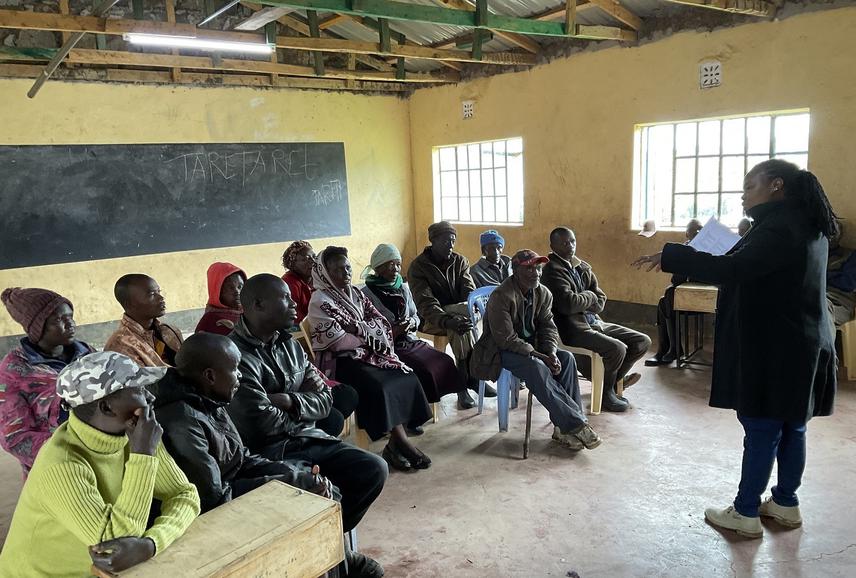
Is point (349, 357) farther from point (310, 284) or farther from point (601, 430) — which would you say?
point (601, 430)

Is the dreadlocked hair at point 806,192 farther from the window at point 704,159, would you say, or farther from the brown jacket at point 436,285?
the window at point 704,159

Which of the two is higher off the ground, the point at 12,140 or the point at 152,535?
the point at 12,140

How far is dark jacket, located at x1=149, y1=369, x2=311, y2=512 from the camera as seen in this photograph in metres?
1.85

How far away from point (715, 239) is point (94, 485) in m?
2.78

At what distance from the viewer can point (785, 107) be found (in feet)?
17.4

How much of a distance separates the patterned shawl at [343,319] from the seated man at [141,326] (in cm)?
81

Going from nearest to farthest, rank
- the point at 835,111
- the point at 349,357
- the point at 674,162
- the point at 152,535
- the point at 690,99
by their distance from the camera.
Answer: the point at 152,535, the point at 349,357, the point at 835,111, the point at 690,99, the point at 674,162

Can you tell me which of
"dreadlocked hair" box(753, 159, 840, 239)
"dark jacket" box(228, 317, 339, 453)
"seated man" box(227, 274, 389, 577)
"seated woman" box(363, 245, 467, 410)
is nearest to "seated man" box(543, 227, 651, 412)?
"seated woman" box(363, 245, 467, 410)

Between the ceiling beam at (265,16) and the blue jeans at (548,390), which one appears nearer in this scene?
the blue jeans at (548,390)

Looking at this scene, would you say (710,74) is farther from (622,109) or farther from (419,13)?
(419,13)

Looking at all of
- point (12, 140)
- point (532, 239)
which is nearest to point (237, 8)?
point (12, 140)

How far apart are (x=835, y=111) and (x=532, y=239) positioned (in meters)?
3.54

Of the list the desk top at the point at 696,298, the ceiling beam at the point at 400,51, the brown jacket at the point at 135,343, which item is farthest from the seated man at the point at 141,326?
the ceiling beam at the point at 400,51

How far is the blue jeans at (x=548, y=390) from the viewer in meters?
3.58
